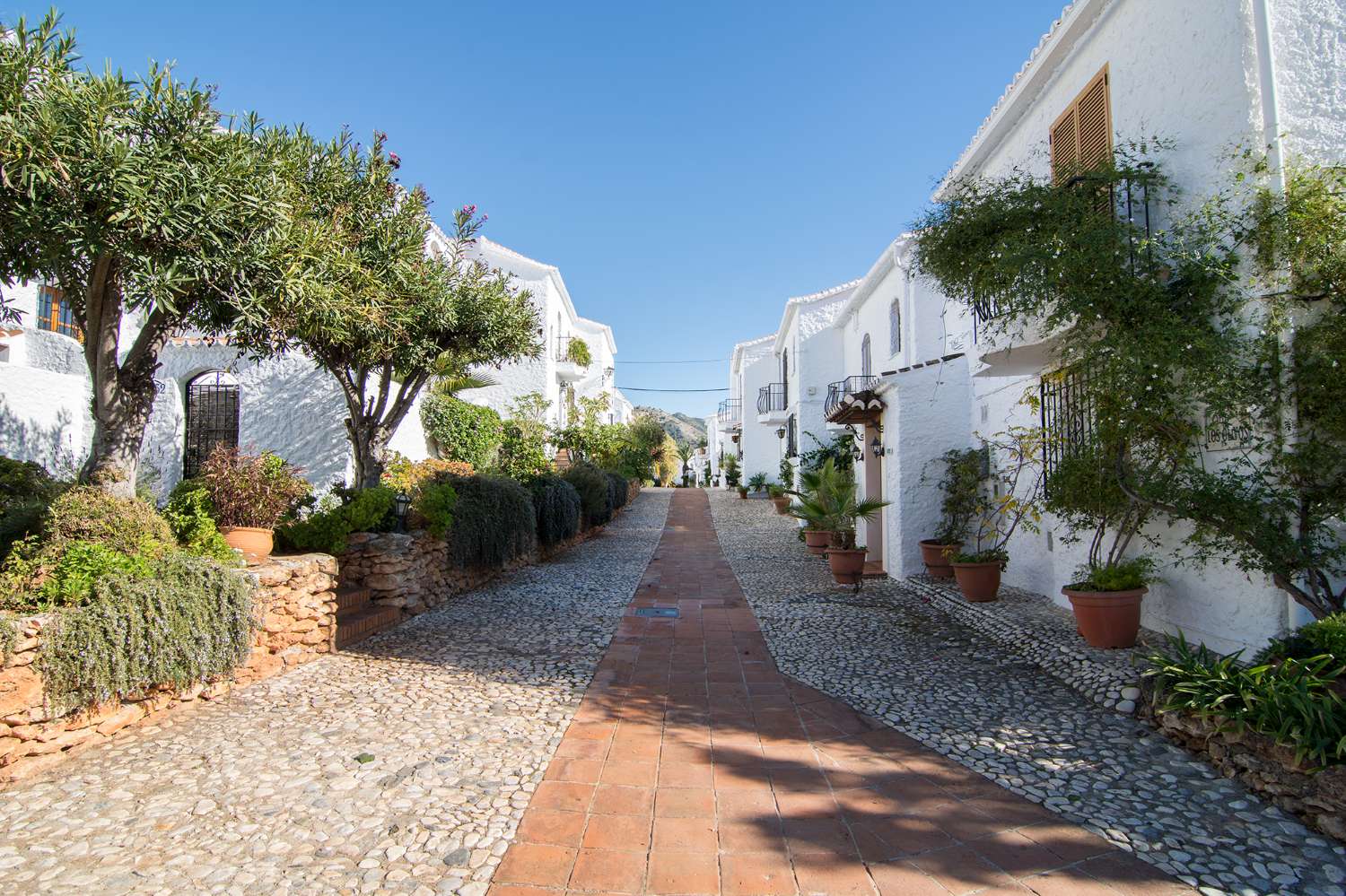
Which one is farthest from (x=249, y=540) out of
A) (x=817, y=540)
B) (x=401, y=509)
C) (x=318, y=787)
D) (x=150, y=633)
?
(x=817, y=540)

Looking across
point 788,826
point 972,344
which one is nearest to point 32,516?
point 788,826

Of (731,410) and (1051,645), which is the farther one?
(731,410)

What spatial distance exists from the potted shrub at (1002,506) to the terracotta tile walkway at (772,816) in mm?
3409

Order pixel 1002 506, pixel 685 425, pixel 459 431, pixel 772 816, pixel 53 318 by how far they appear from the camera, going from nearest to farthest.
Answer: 1. pixel 772 816
2. pixel 1002 506
3. pixel 53 318
4. pixel 459 431
5. pixel 685 425

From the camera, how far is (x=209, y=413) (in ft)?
42.2

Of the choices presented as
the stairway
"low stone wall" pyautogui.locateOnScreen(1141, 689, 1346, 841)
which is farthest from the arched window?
"low stone wall" pyautogui.locateOnScreen(1141, 689, 1346, 841)

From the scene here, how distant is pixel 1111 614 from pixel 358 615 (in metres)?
6.79

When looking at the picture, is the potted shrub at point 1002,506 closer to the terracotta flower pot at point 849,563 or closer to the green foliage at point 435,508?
the terracotta flower pot at point 849,563

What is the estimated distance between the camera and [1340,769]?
3086 millimetres

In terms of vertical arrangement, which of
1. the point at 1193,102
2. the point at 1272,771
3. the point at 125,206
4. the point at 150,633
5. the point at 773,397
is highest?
the point at 773,397

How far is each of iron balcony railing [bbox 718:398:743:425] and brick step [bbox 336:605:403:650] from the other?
2769cm

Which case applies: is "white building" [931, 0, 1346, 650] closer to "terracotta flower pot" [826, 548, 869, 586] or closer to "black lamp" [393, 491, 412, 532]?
"terracotta flower pot" [826, 548, 869, 586]

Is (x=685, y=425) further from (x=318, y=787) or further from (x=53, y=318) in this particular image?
(x=318, y=787)

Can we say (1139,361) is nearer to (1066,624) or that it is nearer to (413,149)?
(1066,624)
